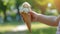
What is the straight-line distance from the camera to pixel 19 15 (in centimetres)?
85

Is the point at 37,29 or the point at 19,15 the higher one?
the point at 19,15

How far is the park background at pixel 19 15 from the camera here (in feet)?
2.80

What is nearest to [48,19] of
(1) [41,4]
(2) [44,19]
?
(2) [44,19]

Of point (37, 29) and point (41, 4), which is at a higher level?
point (41, 4)

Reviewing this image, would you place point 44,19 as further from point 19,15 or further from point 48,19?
point 19,15

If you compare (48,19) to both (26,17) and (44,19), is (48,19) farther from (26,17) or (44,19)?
(26,17)

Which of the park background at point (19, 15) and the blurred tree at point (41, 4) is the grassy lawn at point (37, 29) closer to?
the park background at point (19, 15)

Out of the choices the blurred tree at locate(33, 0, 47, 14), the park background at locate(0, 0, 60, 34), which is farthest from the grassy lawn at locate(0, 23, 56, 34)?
the blurred tree at locate(33, 0, 47, 14)

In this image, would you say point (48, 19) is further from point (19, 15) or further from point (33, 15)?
point (19, 15)

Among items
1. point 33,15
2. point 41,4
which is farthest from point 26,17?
point 41,4

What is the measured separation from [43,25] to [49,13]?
0.09 metres

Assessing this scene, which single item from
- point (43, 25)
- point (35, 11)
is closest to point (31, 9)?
point (35, 11)

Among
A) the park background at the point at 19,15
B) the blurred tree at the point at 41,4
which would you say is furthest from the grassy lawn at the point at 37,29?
the blurred tree at the point at 41,4

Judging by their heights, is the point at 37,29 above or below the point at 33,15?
below
